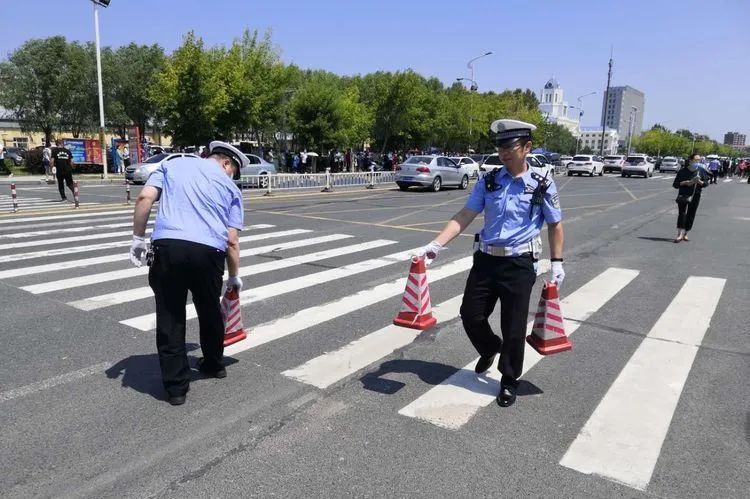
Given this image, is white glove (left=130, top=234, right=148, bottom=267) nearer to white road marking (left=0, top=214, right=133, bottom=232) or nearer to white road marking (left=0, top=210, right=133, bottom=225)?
white road marking (left=0, top=214, right=133, bottom=232)

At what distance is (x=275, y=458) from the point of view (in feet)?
10.9

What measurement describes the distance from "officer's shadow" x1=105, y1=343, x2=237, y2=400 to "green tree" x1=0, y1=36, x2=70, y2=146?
136ft

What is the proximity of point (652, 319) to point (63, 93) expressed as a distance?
141 ft

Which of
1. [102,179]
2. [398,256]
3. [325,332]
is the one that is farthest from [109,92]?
[325,332]

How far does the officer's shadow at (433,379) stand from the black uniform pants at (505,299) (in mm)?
328

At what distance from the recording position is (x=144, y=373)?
454cm

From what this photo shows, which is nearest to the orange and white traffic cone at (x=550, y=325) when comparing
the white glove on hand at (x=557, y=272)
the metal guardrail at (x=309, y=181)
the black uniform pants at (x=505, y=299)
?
the white glove on hand at (x=557, y=272)

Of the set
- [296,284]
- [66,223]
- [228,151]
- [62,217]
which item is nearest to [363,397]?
[228,151]

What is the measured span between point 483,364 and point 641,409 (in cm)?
116

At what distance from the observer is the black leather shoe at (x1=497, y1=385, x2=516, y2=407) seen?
160 inches

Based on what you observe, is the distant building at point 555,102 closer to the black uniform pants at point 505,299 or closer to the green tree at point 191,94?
the green tree at point 191,94

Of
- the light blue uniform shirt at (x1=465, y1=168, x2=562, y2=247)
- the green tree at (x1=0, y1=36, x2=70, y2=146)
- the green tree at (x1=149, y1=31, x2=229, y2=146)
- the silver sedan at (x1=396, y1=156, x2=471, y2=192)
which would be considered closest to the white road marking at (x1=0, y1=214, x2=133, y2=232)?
the light blue uniform shirt at (x1=465, y1=168, x2=562, y2=247)

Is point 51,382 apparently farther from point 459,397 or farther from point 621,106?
point 621,106

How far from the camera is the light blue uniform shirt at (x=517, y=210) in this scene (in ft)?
12.7
